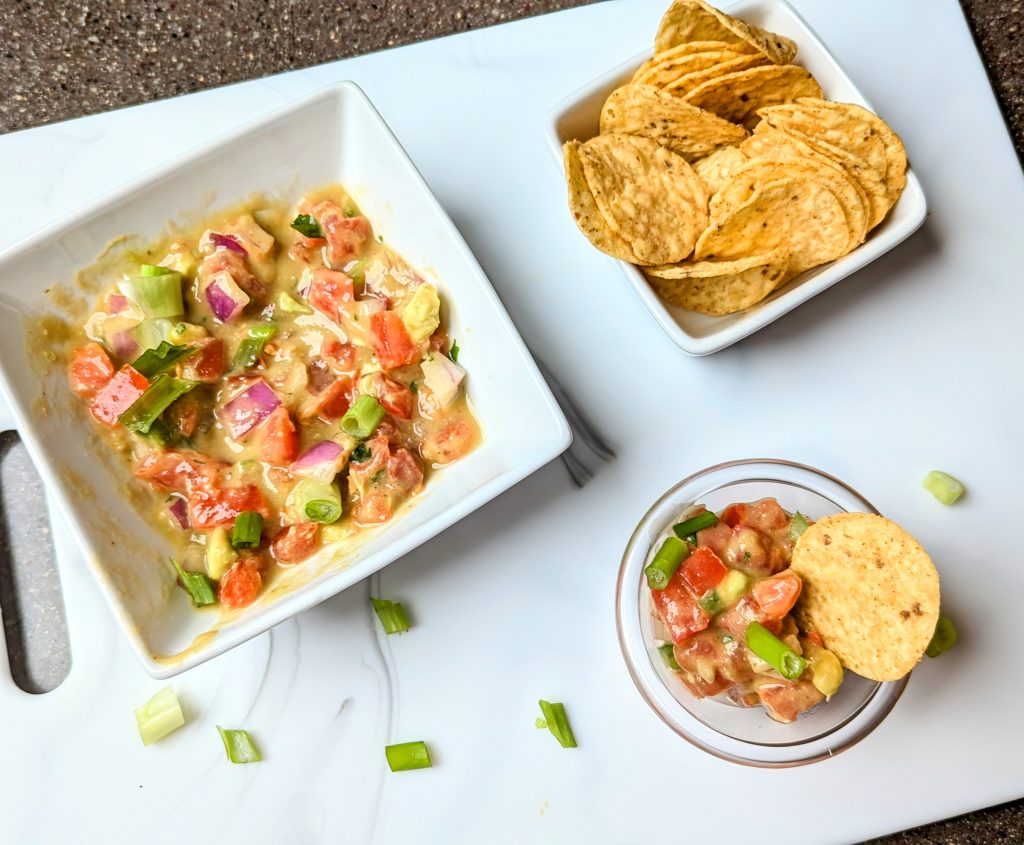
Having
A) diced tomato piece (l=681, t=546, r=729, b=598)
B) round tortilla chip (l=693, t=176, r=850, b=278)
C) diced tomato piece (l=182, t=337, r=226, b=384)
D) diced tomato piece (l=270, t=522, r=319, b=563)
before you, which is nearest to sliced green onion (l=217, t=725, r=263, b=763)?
diced tomato piece (l=270, t=522, r=319, b=563)

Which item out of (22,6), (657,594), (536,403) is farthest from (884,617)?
(22,6)

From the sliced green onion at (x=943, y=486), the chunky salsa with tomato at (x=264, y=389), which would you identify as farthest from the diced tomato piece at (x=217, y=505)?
the sliced green onion at (x=943, y=486)

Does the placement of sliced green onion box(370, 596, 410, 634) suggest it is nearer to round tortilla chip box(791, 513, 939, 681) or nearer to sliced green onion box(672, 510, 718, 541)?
sliced green onion box(672, 510, 718, 541)

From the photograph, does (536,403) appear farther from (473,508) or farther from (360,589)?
(360,589)

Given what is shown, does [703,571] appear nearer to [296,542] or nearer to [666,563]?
[666,563]

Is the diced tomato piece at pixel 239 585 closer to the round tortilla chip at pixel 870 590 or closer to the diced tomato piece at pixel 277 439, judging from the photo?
the diced tomato piece at pixel 277 439
